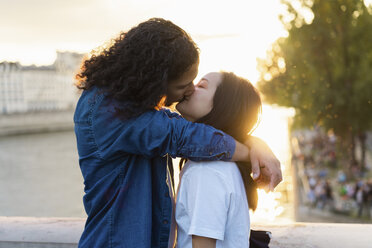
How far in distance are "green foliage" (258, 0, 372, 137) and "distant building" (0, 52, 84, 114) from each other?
23.5 meters

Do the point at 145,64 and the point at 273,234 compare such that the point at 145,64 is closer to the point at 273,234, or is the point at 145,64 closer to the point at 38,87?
the point at 273,234

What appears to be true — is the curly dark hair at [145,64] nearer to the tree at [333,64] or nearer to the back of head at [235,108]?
the back of head at [235,108]

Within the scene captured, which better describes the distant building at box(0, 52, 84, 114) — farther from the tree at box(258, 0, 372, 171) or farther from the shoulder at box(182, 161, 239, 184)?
the shoulder at box(182, 161, 239, 184)

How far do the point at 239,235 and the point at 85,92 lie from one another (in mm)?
611

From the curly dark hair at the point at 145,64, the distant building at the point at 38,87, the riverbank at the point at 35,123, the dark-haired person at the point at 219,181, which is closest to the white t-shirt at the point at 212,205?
the dark-haired person at the point at 219,181

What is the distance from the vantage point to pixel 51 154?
31.0 metres

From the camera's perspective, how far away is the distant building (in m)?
40.1

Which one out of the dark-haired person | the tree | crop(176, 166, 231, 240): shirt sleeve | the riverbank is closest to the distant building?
the riverbank

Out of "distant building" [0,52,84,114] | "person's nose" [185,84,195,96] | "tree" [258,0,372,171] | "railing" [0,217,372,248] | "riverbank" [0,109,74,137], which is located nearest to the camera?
"person's nose" [185,84,195,96]

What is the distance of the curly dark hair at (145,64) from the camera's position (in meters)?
1.10

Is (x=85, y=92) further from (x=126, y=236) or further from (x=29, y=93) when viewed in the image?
(x=29, y=93)

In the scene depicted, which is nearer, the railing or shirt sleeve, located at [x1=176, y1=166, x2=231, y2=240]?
shirt sleeve, located at [x1=176, y1=166, x2=231, y2=240]

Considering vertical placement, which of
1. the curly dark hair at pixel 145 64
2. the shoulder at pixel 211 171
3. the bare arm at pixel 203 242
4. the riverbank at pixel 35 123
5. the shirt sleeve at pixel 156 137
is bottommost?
the riverbank at pixel 35 123

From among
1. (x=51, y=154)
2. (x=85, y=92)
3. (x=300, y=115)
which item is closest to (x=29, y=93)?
(x=51, y=154)
